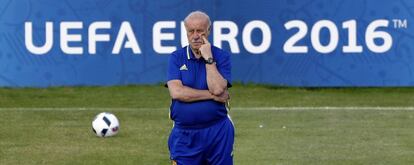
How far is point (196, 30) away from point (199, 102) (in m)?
0.63

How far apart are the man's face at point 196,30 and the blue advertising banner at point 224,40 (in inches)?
591

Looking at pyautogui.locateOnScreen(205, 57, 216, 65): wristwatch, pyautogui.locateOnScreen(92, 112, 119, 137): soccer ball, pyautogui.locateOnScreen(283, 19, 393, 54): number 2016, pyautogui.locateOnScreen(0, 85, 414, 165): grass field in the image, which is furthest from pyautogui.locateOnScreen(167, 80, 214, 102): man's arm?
pyautogui.locateOnScreen(283, 19, 393, 54): number 2016

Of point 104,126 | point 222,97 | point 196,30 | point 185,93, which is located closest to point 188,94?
point 185,93

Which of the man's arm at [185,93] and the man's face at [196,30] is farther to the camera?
the man's arm at [185,93]

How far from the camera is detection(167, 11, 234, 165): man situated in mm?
8477

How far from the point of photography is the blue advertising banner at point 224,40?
23.5 metres

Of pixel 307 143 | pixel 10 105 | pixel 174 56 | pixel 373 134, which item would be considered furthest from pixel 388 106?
pixel 174 56

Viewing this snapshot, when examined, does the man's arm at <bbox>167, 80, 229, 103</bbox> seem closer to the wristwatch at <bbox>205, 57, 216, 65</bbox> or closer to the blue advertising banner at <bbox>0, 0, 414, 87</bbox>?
the wristwatch at <bbox>205, 57, 216, 65</bbox>

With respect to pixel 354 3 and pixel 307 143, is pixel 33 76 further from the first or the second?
pixel 307 143

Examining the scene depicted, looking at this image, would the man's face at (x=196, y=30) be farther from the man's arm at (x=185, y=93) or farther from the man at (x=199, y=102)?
the man's arm at (x=185, y=93)

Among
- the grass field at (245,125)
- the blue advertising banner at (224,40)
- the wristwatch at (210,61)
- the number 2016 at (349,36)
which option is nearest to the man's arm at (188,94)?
the wristwatch at (210,61)

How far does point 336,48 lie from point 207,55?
51.0 feet

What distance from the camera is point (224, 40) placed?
926 inches

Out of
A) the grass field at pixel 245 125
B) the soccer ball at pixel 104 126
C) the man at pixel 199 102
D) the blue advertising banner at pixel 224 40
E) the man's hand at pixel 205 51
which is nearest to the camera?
the man's hand at pixel 205 51
